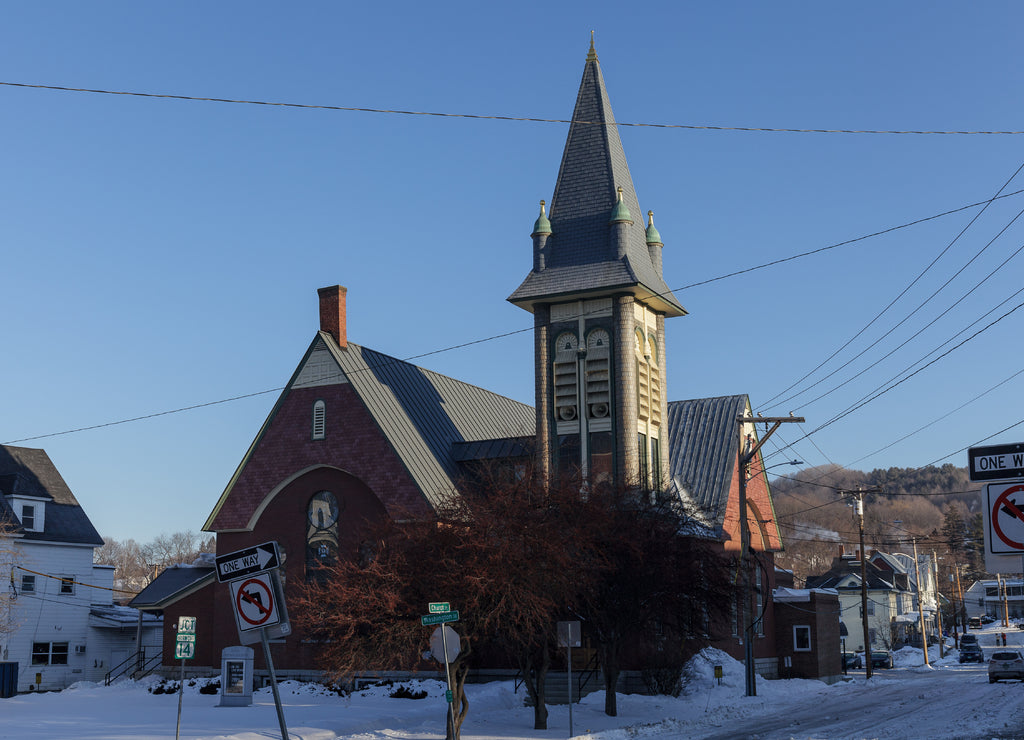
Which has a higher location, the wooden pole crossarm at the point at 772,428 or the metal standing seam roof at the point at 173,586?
the wooden pole crossarm at the point at 772,428

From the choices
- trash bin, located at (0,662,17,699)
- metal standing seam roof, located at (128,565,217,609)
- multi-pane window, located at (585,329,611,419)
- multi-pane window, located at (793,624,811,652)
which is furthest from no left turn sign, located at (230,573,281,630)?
multi-pane window, located at (793,624,811,652)

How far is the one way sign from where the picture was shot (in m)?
12.9

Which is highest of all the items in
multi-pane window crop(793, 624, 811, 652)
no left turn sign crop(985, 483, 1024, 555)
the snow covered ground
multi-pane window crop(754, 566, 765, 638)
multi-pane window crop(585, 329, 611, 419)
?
multi-pane window crop(585, 329, 611, 419)

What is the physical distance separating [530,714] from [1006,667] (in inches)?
1129

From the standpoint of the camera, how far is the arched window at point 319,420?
42438mm

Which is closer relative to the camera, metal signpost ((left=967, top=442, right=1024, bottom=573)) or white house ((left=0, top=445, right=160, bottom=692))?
metal signpost ((left=967, top=442, right=1024, bottom=573))

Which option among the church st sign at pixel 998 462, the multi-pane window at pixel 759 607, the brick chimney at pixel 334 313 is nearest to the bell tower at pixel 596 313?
the brick chimney at pixel 334 313

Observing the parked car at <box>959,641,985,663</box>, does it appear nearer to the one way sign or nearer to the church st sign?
the church st sign

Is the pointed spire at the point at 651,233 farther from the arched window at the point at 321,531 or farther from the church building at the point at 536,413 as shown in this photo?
the arched window at the point at 321,531

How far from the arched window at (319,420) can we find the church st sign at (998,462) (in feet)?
108

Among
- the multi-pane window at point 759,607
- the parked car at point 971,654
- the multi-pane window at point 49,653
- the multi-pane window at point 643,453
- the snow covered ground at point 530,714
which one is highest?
the multi-pane window at point 643,453

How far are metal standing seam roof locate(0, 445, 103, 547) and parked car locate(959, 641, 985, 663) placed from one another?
64879 millimetres

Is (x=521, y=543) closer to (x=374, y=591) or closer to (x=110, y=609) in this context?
(x=374, y=591)

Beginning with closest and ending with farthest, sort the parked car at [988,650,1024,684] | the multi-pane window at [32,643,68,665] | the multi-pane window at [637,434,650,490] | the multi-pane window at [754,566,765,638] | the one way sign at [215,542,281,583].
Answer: the one way sign at [215,542,281,583], the multi-pane window at [637,434,650,490], the parked car at [988,650,1024,684], the multi-pane window at [754,566,765,638], the multi-pane window at [32,643,68,665]
